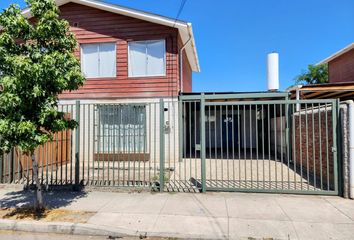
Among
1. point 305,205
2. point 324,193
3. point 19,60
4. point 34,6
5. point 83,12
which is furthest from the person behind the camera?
point 83,12

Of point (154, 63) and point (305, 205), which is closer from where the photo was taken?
point (305, 205)

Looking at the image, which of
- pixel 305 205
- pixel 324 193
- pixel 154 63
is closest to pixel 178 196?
pixel 305 205

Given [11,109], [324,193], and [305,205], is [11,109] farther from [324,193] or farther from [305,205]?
[324,193]

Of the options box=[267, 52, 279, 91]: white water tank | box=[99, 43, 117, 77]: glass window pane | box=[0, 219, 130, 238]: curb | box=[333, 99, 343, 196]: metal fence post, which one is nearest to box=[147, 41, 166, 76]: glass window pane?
box=[99, 43, 117, 77]: glass window pane

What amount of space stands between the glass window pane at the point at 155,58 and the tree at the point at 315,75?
33881 mm

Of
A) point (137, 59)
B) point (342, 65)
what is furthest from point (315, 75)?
point (137, 59)

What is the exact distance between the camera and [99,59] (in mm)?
11836

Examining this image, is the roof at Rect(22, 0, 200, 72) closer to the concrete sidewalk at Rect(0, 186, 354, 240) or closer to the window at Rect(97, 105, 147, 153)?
the window at Rect(97, 105, 147, 153)

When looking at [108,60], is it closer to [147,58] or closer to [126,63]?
[126,63]

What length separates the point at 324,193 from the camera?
6.48 meters

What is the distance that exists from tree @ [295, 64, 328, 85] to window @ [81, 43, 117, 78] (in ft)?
115

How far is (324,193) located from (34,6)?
24.2 ft

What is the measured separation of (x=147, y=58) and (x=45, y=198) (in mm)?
6927

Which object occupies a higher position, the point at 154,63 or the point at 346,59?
the point at 346,59
